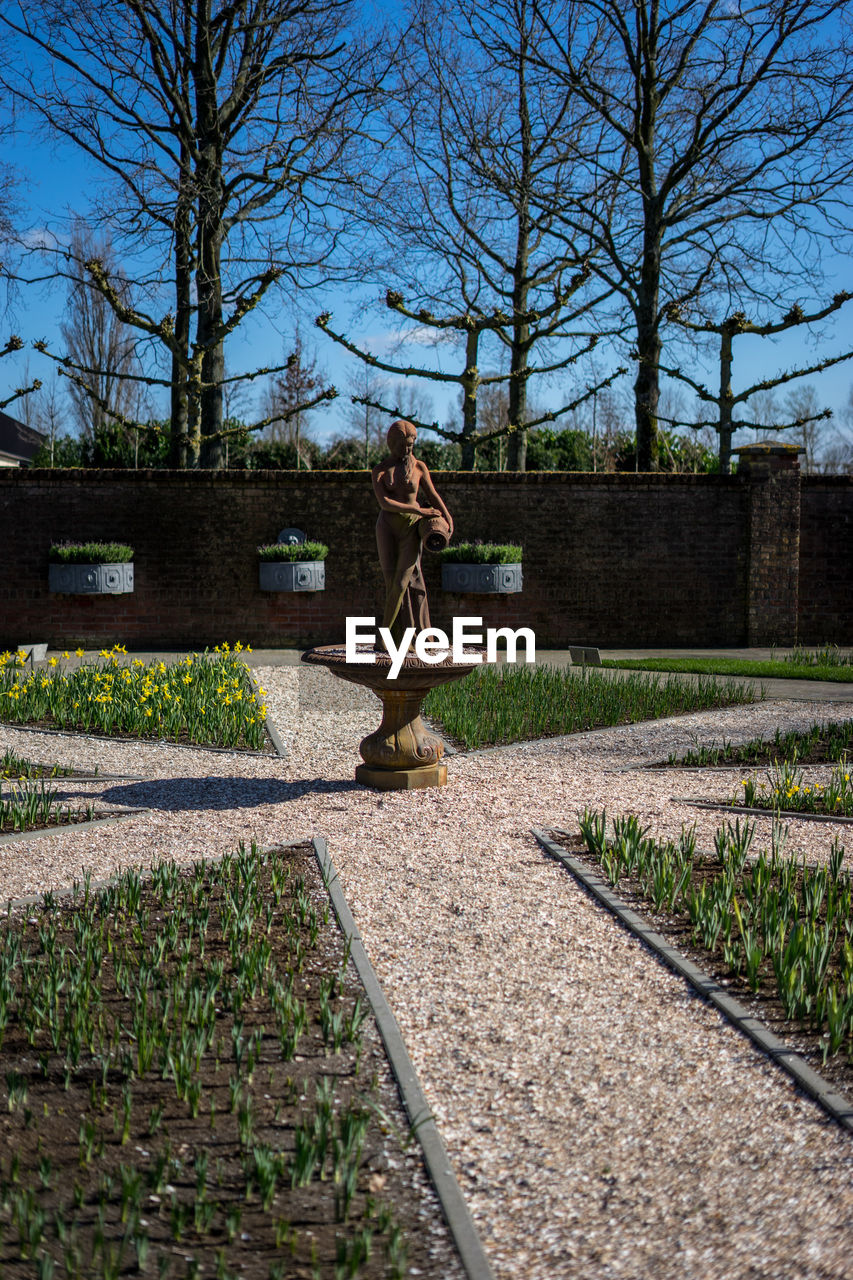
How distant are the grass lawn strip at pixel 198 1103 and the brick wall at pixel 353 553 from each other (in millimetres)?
11780

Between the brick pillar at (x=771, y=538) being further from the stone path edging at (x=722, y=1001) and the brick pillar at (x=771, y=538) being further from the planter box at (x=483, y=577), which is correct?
the stone path edging at (x=722, y=1001)

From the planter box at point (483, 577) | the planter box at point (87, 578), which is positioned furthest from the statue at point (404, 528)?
the planter box at point (87, 578)

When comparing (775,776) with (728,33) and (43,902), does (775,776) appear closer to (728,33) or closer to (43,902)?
(43,902)

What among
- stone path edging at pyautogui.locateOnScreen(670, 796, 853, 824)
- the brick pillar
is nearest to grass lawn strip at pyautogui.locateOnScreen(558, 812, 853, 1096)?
stone path edging at pyautogui.locateOnScreen(670, 796, 853, 824)

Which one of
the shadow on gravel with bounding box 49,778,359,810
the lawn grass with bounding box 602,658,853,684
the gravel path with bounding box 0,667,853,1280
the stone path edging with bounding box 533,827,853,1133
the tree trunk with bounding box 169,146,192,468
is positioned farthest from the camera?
the tree trunk with bounding box 169,146,192,468

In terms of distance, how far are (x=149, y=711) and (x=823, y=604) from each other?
11.5 m

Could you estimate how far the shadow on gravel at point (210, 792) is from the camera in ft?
23.1

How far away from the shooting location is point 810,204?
71.8 ft

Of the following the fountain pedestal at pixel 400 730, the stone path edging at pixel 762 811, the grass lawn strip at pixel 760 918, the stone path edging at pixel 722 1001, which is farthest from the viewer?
the fountain pedestal at pixel 400 730

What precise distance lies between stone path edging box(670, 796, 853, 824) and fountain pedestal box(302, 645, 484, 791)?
1.55m

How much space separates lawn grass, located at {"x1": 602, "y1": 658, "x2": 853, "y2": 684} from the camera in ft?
42.7

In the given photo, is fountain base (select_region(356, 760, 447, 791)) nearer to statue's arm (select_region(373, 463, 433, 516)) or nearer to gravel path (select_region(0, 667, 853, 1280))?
gravel path (select_region(0, 667, 853, 1280))

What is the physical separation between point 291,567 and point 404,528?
8.70m

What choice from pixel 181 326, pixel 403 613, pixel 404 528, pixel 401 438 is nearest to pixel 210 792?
pixel 403 613
